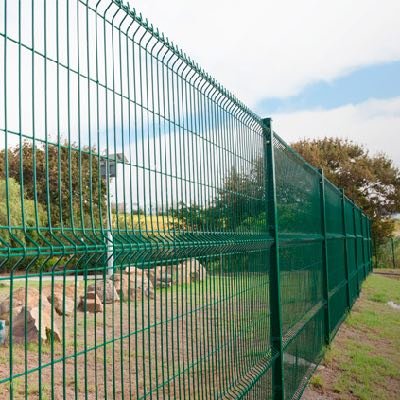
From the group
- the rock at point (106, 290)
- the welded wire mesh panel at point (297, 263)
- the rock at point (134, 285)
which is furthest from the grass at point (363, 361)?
the rock at point (134, 285)

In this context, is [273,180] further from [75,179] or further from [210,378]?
[75,179]

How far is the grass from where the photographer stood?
5973 millimetres

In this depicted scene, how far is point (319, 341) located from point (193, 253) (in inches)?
192

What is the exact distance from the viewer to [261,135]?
16.6 ft

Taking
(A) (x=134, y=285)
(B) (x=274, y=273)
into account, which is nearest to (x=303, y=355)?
(B) (x=274, y=273)

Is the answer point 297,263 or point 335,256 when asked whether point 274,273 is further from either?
point 335,256

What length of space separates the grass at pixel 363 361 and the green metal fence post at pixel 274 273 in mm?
1235

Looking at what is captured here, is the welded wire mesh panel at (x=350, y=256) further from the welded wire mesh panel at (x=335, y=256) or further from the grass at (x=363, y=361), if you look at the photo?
the welded wire mesh panel at (x=335, y=256)

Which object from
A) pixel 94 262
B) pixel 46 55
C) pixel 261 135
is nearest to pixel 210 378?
pixel 94 262

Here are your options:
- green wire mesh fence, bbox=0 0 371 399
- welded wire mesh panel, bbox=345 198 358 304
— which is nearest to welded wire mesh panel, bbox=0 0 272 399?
green wire mesh fence, bbox=0 0 371 399

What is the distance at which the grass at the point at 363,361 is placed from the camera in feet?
19.6

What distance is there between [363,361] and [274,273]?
3178 millimetres

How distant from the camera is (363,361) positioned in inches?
283

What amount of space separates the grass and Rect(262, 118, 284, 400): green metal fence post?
4.05 ft
